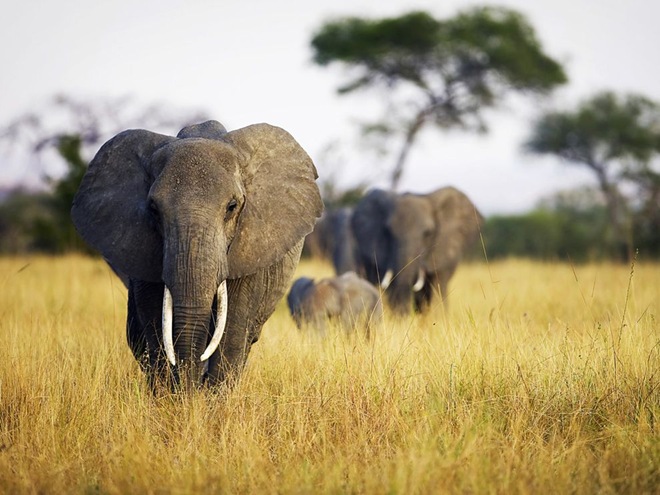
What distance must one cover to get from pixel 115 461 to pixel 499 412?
2220mm

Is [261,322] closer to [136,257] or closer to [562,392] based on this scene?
[136,257]

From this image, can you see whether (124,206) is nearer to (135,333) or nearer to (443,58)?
(135,333)

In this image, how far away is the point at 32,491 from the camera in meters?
4.00

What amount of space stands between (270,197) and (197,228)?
89cm

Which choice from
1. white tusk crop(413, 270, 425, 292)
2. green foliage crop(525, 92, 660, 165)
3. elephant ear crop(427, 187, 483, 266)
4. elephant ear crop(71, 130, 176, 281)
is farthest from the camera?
green foliage crop(525, 92, 660, 165)

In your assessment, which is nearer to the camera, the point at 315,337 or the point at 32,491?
the point at 32,491

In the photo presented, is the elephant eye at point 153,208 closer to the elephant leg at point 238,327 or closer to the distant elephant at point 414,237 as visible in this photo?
the elephant leg at point 238,327

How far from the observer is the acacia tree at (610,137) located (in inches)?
1247

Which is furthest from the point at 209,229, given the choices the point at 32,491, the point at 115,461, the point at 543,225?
the point at 543,225

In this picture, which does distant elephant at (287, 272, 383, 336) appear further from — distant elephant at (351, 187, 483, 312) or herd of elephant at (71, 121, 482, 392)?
herd of elephant at (71, 121, 482, 392)

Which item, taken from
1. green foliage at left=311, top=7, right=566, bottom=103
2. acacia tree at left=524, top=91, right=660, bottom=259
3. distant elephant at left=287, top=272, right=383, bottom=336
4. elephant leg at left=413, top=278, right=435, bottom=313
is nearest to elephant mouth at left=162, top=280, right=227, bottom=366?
distant elephant at left=287, top=272, right=383, bottom=336

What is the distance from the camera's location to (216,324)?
17.6ft

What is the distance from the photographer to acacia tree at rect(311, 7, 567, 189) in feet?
86.7

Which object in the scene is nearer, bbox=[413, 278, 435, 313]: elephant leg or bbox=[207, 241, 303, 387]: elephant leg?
bbox=[207, 241, 303, 387]: elephant leg
